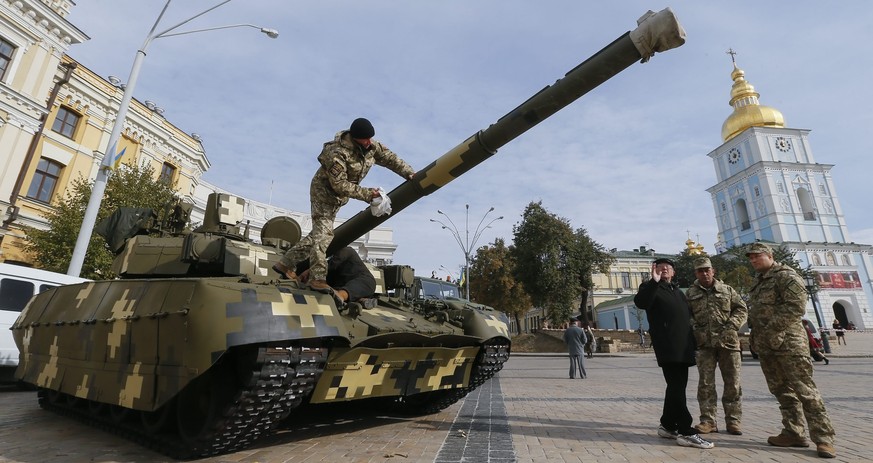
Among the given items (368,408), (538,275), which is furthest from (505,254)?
(368,408)

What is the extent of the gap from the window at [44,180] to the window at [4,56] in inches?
132

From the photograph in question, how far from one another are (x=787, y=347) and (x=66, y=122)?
79.4 feet

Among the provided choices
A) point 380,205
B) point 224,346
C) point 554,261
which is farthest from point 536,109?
point 554,261

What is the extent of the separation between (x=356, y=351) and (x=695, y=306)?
363cm

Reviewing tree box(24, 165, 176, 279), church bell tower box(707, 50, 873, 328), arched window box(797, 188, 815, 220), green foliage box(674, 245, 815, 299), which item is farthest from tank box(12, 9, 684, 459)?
arched window box(797, 188, 815, 220)

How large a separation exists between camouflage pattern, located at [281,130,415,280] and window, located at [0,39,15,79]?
18772 millimetres

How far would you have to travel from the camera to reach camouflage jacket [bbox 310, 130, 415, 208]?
13.8 feet

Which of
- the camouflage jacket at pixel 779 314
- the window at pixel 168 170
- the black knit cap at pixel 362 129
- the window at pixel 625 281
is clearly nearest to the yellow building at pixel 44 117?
the window at pixel 168 170

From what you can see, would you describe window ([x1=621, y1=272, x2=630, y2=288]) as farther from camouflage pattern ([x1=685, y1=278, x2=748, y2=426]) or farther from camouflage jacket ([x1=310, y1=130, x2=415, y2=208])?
camouflage jacket ([x1=310, y1=130, x2=415, y2=208])

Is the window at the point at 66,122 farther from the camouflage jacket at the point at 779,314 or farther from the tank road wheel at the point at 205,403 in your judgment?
the camouflage jacket at the point at 779,314

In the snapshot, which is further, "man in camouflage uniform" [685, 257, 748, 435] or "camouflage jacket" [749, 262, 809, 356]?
"man in camouflage uniform" [685, 257, 748, 435]

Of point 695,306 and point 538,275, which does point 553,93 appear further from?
point 538,275

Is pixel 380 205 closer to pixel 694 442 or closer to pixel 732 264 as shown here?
pixel 694 442

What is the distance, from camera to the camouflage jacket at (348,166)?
4.21m
